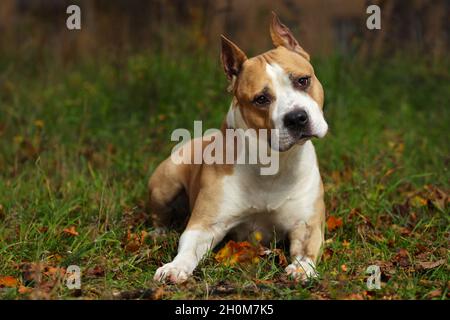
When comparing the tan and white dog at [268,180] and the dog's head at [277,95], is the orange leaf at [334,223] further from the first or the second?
the dog's head at [277,95]

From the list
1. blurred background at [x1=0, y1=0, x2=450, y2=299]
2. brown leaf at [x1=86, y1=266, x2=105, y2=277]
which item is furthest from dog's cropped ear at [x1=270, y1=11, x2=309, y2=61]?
brown leaf at [x1=86, y1=266, x2=105, y2=277]

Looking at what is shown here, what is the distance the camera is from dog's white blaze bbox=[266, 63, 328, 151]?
12.0ft

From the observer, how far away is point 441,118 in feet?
21.1

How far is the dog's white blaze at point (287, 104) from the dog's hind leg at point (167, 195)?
1189 millimetres

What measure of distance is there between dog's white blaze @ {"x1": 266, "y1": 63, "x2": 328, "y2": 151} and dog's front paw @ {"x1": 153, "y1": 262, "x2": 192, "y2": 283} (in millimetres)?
798

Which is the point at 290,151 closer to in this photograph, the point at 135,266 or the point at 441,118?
the point at 135,266

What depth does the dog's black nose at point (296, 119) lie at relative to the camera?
11.9 feet

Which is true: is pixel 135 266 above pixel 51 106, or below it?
below

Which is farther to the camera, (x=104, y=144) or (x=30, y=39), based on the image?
(x=30, y=39)

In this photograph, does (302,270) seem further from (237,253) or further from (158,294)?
(158,294)

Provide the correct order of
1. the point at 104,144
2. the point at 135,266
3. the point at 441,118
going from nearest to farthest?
the point at 135,266 < the point at 104,144 < the point at 441,118

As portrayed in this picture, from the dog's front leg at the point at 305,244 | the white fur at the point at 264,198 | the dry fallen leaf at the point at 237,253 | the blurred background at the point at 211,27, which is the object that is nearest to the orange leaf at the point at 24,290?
the white fur at the point at 264,198

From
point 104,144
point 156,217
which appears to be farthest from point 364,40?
point 156,217
